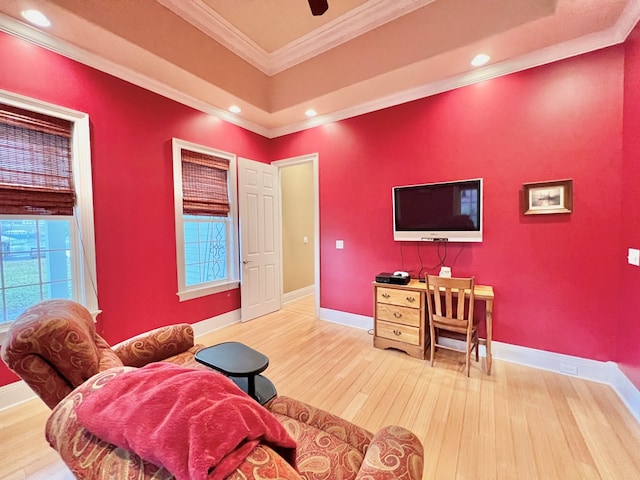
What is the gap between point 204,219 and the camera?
3475 millimetres

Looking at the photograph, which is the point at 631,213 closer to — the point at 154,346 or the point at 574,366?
the point at 574,366

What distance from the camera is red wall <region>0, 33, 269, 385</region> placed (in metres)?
2.17

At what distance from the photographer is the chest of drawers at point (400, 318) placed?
2723 mm

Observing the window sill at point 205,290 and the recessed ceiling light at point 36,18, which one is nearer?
the recessed ceiling light at point 36,18

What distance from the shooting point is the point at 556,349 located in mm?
2451

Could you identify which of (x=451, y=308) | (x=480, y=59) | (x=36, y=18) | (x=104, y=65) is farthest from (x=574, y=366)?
(x=36, y=18)

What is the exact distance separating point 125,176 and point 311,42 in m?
2.52

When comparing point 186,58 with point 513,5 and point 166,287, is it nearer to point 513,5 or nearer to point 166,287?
point 166,287

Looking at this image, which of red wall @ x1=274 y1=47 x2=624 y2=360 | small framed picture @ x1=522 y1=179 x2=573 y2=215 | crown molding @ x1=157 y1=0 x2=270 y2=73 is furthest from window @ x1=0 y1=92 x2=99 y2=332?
small framed picture @ x1=522 y1=179 x2=573 y2=215

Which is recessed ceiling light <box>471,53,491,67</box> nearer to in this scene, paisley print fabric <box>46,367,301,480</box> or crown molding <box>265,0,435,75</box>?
crown molding <box>265,0,435,75</box>

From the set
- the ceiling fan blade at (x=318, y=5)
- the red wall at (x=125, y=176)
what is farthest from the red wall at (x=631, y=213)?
the red wall at (x=125, y=176)

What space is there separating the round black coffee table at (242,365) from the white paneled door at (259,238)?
233cm

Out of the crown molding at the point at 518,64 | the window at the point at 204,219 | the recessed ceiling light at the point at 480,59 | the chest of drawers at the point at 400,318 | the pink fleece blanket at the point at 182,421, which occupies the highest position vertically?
the recessed ceiling light at the point at 480,59

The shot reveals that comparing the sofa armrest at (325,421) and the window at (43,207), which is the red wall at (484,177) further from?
the sofa armrest at (325,421)
